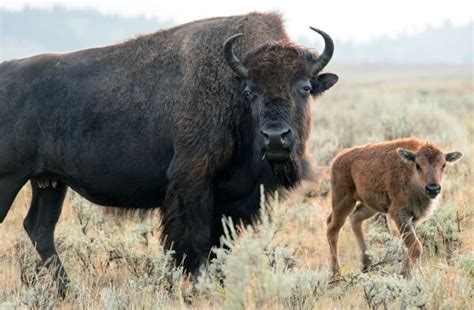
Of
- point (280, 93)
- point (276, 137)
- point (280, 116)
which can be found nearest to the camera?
point (276, 137)

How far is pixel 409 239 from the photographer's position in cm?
748

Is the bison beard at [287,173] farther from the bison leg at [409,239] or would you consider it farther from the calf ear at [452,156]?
the calf ear at [452,156]

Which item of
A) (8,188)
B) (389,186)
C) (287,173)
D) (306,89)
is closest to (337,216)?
(389,186)

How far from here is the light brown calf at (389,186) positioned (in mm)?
7492

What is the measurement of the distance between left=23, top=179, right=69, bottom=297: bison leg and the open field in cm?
16

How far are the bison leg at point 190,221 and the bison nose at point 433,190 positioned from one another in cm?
203

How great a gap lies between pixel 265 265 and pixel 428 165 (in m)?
3.41

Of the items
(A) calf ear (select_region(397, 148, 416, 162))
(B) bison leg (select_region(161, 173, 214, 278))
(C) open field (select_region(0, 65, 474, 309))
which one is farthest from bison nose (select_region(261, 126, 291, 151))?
(A) calf ear (select_region(397, 148, 416, 162))

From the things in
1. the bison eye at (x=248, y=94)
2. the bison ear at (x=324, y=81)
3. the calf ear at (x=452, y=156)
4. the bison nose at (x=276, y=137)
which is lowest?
the calf ear at (x=452, y=156)

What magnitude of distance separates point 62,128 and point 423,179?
3.42 metres

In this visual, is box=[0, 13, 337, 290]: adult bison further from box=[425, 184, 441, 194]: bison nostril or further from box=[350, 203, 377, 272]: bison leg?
box=[350, 203, 377, 272]: bison leg

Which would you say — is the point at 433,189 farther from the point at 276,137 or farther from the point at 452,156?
the point at 276,137

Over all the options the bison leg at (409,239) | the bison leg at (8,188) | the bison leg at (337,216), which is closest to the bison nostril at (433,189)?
the bison leg at (409,239)

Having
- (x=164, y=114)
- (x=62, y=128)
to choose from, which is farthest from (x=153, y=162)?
(x=62, y=128)
